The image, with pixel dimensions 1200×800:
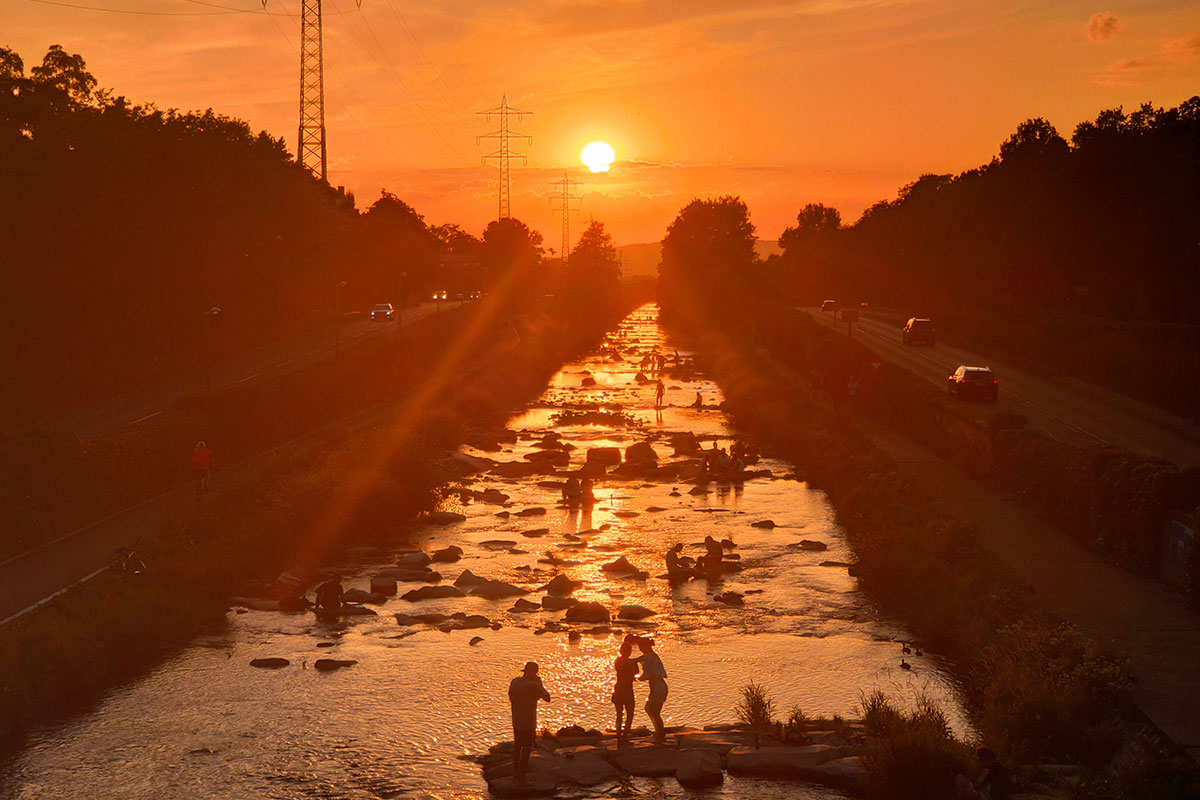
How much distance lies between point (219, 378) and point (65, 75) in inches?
772

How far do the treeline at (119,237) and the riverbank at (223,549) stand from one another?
39.5 ft

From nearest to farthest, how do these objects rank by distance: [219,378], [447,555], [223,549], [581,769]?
[581,769] < [223,549] < [447,555] < [219,378]

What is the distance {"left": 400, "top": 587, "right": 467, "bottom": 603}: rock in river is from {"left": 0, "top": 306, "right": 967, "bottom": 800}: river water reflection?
14.6 inches

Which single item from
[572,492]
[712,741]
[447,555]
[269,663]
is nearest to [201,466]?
[447,555]

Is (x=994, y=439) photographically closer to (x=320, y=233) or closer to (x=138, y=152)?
(x=138, y=152)

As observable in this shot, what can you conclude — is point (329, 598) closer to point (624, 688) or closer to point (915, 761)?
point (624, 688)

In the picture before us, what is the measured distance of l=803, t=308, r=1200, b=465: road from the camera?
47.3 metres

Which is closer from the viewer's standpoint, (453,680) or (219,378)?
(453,680)

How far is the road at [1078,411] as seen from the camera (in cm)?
4734

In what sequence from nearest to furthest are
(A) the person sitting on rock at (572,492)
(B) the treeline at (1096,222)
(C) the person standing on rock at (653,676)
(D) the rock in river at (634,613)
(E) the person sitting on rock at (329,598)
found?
(C) the person standing on rock at (653,676), (D) the rock in river at (634,613), (E) the person sitting on rock at (329,598), (A) the person sitting on rock at (572,492), (B) the treeline at (1096,222)

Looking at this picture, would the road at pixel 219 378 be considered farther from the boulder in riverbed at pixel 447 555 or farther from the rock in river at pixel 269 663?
the rock in river at pixel 269 663

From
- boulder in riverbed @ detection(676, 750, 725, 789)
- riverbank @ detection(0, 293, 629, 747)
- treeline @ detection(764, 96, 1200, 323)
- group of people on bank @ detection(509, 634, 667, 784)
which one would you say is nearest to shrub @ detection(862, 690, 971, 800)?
boulder in riverbed @ detection(676, 750, 725, 789)

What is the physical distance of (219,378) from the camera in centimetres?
6962

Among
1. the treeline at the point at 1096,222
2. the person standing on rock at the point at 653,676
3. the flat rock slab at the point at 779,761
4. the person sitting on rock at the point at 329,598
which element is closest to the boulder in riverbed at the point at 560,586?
the person sitting on rock at the point at 329,598
